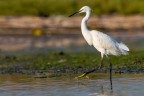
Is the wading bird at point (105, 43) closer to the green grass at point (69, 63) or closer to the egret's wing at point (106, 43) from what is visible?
the egret's wing at point (106, 43)

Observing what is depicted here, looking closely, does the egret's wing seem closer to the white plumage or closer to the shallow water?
the white plumage

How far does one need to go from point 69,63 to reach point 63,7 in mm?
14649

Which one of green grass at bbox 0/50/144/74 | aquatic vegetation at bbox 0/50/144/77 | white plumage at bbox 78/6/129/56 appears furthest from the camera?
green grass at bbox 0/50/144/74

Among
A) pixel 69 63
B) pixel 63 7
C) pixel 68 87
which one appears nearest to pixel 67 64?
pixel 69 63

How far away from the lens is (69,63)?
639 inches

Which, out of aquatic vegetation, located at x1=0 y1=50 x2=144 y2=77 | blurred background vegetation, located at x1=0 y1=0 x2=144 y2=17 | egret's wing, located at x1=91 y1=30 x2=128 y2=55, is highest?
blurred background vegetation, located at x1=0 y1=0 x2=144 y2=17

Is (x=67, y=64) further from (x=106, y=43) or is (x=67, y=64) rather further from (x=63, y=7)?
(x=63, y=7)

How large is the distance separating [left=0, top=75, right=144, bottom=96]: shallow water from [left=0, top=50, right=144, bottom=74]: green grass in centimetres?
174

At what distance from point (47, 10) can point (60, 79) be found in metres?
17.4

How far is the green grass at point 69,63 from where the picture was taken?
14992mm

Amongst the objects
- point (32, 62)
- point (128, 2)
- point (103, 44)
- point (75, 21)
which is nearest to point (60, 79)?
point (103, 44)

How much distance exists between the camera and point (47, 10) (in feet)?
99.5

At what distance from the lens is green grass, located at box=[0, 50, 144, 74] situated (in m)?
15.0

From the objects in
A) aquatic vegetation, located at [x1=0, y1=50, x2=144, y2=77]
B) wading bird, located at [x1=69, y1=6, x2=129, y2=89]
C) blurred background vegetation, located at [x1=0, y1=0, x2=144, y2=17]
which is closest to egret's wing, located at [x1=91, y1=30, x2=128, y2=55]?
wading bird, located at [x1=69, y1=6, x2=129, y2=89]
